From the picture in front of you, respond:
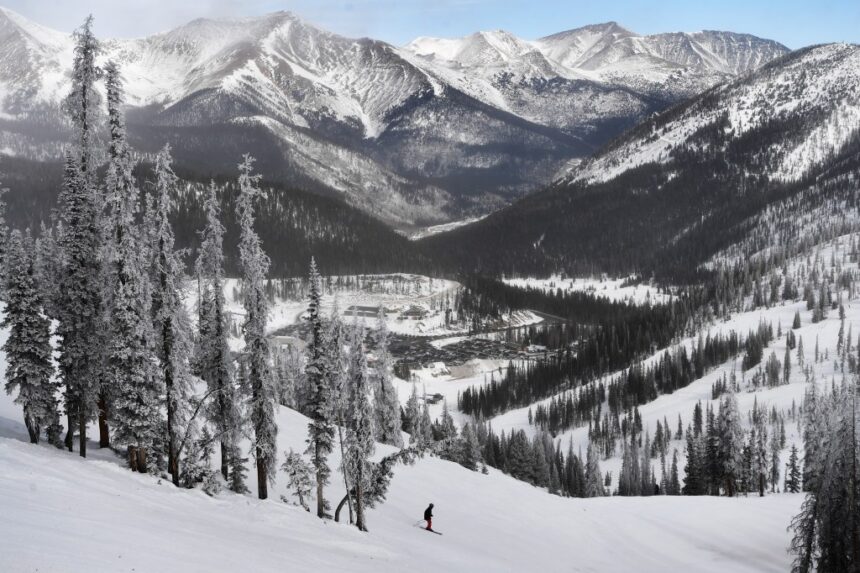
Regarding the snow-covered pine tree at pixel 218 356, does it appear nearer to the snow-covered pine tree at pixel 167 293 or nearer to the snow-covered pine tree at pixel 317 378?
the snow-covered pine tree at pixel 167 293

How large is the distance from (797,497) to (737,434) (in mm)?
9675

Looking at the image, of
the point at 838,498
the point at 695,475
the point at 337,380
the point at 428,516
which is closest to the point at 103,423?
the point at 337,380

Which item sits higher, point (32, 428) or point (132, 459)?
point (32, 428)

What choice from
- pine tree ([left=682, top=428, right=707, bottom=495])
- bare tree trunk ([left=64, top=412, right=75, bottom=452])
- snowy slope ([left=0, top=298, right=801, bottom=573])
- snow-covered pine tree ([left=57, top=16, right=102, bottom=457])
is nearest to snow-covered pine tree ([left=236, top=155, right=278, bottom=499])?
snowy slope ([left=0, top=298, right=801, bottom=573])

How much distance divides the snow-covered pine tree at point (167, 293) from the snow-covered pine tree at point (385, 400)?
40262 mm

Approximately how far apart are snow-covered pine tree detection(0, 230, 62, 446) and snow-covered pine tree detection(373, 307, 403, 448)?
40.3m

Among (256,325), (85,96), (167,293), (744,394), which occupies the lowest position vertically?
(744,394)

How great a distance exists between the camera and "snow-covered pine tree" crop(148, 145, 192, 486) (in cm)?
3241

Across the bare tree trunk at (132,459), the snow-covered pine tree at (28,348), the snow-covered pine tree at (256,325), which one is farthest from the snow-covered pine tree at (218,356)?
the snow-covered pine tree at (28,348)

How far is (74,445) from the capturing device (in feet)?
128

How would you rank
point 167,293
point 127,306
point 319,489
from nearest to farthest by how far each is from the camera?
point 127,306 < point 167,293 < point 319,489

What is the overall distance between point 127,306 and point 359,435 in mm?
14211

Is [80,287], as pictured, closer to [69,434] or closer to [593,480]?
[69,434]

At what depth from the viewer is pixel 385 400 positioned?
7519 centimetres
